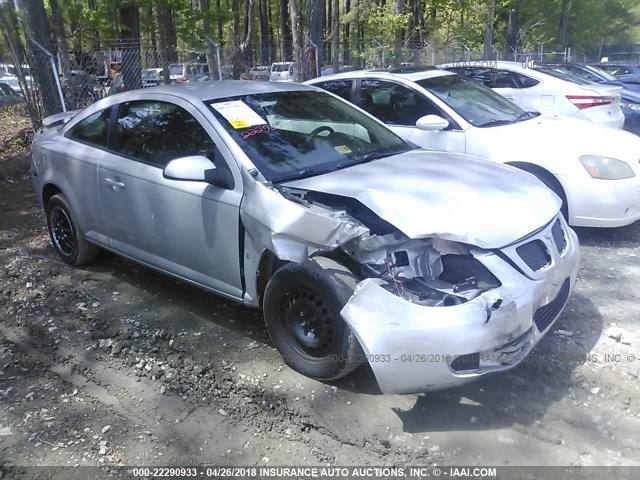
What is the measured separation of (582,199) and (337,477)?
3.78 metres

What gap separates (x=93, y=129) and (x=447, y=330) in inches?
140

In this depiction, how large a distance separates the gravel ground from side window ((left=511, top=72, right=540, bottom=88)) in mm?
5449

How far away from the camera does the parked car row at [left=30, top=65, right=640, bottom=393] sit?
9.34 ft

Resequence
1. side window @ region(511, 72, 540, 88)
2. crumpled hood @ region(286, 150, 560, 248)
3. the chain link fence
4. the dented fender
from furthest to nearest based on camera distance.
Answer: the chain link fence → side window @ region(511, 72, 540, 88) → crumpled hood @ region(286, 150, 560, 248) → the dented fender

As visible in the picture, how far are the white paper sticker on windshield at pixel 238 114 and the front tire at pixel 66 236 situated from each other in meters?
1.93

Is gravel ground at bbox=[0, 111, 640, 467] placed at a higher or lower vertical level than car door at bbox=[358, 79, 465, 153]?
lower

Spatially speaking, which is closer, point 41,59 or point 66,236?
point 66,236

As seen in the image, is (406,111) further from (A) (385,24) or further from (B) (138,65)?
(A) (385,24)

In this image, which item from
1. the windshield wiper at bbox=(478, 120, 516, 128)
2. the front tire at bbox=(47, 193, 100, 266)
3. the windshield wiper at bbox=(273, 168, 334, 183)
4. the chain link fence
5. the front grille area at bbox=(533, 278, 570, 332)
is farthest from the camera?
the chain link fence

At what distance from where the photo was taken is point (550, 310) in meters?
3.25

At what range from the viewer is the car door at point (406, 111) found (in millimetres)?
5965

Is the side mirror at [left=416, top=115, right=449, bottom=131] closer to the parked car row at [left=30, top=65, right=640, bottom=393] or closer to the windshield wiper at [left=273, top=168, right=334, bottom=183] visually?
the parked car row at [left=30, top=65, right=640, bottom=393]

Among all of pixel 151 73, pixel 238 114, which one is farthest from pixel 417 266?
pixel 151 73

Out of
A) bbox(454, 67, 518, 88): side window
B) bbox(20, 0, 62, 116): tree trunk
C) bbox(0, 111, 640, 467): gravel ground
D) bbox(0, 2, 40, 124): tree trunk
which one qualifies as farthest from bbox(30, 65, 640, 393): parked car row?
bbox(0, 2, 40, 124): tree trunk
